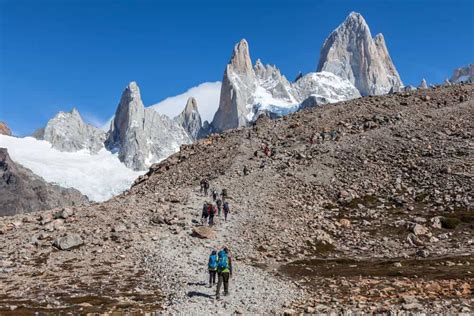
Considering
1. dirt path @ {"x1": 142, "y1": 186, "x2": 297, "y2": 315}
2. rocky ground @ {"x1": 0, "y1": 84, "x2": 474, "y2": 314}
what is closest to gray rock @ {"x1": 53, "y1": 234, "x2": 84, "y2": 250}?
rocky ground @ {"x1": 0, "y1": 84, "x2": 474, "y2": 314}

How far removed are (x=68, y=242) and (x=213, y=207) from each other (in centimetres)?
1282

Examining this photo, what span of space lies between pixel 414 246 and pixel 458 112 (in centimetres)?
3729

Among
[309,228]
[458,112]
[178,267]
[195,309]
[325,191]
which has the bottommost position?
[195,309]

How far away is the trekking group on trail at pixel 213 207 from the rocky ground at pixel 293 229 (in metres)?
1.05

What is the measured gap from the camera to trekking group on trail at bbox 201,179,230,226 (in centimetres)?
4528

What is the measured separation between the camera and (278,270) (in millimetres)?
36219

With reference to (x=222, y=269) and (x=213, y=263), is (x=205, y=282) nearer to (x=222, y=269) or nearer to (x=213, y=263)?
(x=213, y=263)

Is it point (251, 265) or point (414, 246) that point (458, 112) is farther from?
point (251, 265)

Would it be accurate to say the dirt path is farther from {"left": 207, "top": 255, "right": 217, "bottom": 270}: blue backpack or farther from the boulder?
{"left": 207, "top": 255, "right": 217, "bottom": 270}: blue backpack

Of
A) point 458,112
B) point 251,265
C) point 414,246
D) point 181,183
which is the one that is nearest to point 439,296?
point 251,265

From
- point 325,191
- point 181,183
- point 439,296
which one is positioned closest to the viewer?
point 439,296

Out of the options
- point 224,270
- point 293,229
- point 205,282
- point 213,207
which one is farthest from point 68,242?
point 293,229

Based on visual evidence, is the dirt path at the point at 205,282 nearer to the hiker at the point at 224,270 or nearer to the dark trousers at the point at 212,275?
the dark trousers at the point at 212,275

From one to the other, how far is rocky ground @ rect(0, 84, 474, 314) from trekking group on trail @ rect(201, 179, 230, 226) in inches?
41.4
